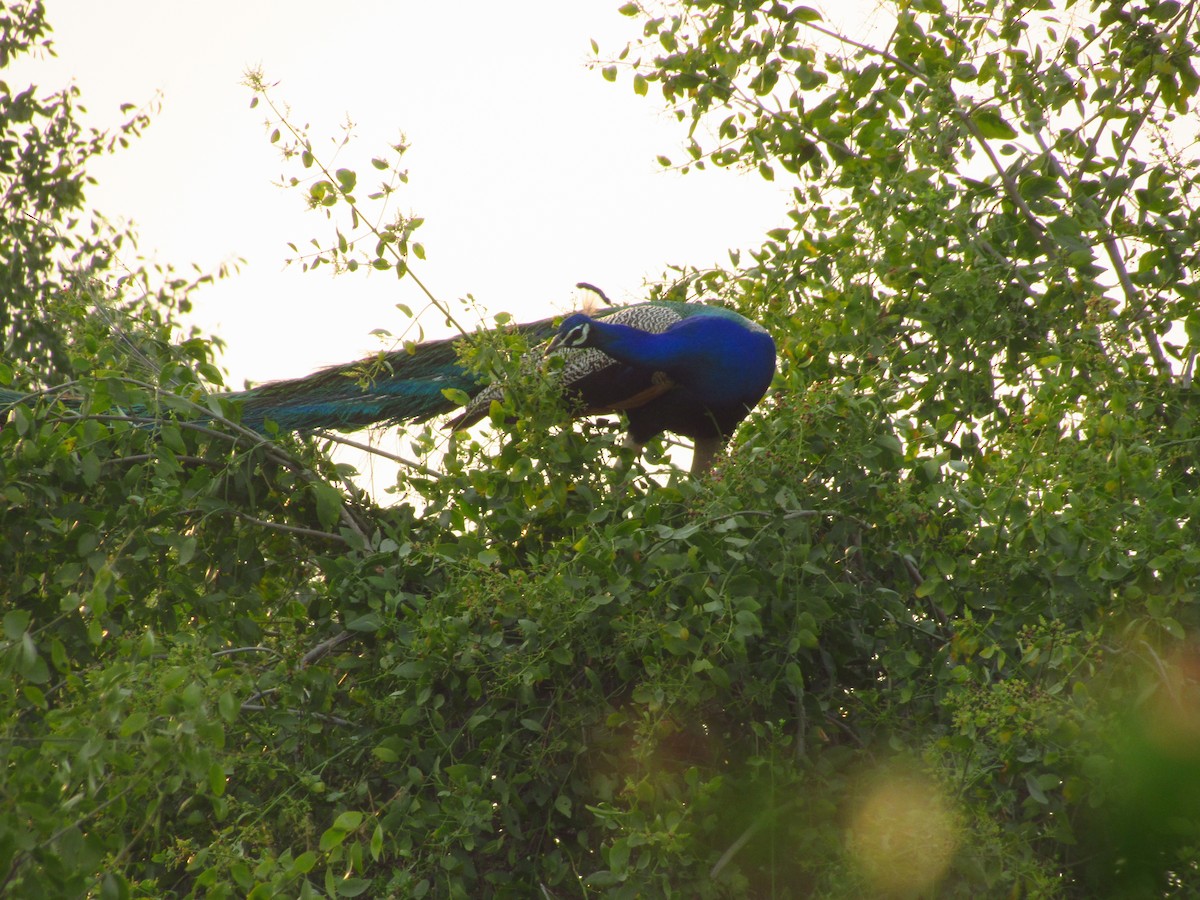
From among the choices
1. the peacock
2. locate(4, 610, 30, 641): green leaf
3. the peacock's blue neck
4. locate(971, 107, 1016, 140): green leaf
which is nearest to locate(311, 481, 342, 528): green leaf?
locate(4, 610, 30, 641): green leaf

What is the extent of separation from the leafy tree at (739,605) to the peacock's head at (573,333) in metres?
0.63

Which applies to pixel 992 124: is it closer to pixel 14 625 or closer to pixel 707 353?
pixel 707 353

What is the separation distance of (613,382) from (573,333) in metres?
0.63

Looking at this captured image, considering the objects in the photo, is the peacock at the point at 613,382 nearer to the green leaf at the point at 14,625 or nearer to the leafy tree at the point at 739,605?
the leafy tree at the point at 739,605

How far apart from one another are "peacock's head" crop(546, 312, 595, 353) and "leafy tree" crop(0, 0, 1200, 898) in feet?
2.05

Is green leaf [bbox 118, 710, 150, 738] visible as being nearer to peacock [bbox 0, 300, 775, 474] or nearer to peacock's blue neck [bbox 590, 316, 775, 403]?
peacock [bbox 0, 300, 775, 474]

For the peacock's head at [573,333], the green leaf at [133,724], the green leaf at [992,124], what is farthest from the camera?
the peacock's head at [573,333]

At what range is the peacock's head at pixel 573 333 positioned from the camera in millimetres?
3574

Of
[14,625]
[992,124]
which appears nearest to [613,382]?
[992,124]

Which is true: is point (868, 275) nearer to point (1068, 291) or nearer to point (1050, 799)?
point (1068, 291)

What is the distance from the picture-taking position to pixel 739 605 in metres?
2.37

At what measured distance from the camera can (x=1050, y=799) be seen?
8.21ft

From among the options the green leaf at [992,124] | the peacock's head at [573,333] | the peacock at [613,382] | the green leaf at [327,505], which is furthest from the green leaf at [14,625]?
the green leaf at [992,124]

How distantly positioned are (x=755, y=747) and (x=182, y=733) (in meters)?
1.29
